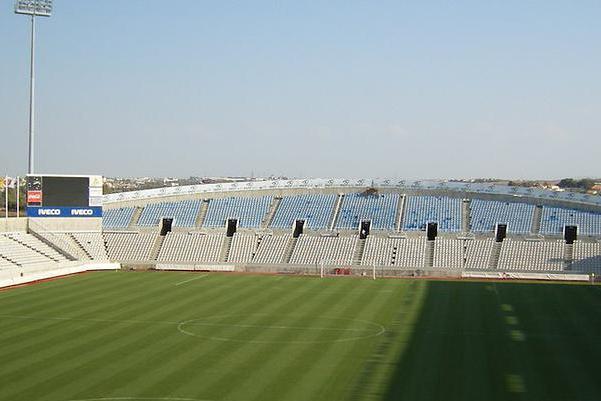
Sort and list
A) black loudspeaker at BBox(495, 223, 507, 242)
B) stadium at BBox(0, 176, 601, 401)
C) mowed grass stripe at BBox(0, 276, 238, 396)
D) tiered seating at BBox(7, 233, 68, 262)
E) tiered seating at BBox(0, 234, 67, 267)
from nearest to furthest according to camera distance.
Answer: stadium at BBox(0, 176, 601, 401) → mowed grass stripe at BBox(0, 276, 238, 396) → tiered seating at BBox(0, 234, 67, 267) → tiered seating at BBox(7, 233, 68, 262) → black loudspeaker at BBox(495, 223, 507, 242)

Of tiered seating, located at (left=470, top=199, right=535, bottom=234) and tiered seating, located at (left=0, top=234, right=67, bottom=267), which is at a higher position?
tiered seating, located at (left=470, top=199, right=535, bottom=234)

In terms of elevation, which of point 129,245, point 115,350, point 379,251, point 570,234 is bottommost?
point 129,245

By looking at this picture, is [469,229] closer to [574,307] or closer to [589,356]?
[574,307]

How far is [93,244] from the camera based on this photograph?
2250 inches

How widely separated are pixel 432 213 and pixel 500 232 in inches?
235

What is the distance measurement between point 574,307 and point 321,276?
59.3ft

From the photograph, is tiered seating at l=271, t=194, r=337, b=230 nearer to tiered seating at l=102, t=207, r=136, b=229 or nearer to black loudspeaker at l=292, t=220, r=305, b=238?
black loudspeaker at l=292, t=220, r=305, b=238

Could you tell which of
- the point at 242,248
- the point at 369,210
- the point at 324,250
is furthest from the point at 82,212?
the point at 369,210

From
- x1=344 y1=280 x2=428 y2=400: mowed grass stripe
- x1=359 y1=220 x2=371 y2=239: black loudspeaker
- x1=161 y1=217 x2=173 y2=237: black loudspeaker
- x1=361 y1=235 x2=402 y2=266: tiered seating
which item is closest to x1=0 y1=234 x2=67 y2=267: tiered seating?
x1=161 y1=217 x2=173 y2=237: black loudspeaker

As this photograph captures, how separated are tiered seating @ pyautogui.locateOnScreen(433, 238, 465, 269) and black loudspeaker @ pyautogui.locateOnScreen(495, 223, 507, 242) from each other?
298cm

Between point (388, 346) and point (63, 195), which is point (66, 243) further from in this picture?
point (388, 346)

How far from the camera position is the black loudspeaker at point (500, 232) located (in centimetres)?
5859

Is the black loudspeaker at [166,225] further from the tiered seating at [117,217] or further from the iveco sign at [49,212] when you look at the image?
the iveco sign at [49,212]

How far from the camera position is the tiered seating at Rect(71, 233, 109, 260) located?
56.0m
